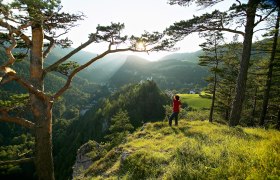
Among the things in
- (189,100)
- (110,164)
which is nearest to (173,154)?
(110,164)

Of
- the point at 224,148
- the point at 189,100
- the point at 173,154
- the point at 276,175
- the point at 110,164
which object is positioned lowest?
the point at 189,100

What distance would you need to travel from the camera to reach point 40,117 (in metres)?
8.73

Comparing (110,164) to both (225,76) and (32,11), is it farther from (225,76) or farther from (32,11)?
(225,76)

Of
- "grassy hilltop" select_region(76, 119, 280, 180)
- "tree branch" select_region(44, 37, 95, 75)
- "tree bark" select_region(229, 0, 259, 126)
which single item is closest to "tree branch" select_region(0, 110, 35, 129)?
"tree branch" select_region(44, 37, 95, 75)

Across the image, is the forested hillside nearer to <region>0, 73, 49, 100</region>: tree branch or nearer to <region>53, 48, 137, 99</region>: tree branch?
<region>53, 48, 137, 99</region>: tree branch

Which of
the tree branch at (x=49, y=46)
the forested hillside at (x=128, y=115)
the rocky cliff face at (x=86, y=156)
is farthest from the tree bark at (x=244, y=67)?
the forested hillside at (x=128, y=115)

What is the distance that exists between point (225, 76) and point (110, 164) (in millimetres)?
23017

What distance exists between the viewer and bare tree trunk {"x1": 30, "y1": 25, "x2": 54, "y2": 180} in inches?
342

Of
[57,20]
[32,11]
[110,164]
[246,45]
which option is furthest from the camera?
[246,45]

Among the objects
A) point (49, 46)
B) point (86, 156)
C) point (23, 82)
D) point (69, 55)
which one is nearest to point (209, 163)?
point (23, 82)

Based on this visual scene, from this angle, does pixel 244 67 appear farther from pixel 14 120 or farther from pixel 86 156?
pixel 86 156

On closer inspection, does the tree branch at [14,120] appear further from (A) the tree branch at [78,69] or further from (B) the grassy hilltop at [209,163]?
(B) the grassy hilltop at [209,163]

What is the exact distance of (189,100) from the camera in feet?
323

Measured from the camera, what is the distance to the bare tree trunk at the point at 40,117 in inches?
342
